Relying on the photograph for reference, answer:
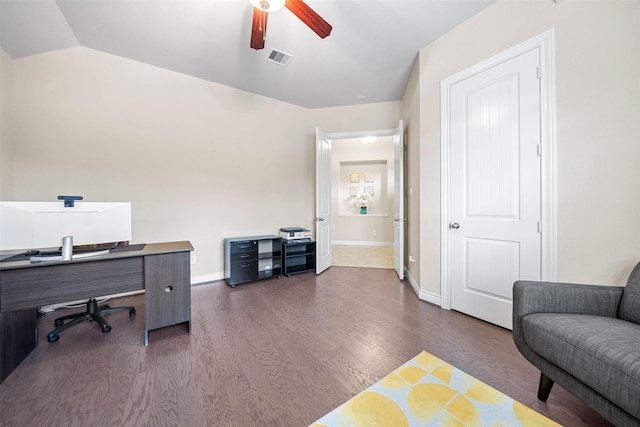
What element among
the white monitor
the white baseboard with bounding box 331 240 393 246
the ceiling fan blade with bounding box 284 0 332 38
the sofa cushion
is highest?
the ceiling fan blade with bounding box 284 0 332 38

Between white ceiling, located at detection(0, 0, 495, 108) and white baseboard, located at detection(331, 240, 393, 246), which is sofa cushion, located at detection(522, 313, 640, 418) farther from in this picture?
white baseboard, located at detection(331, 240, 393, 246)

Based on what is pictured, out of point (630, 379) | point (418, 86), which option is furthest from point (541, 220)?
point (418, 86)

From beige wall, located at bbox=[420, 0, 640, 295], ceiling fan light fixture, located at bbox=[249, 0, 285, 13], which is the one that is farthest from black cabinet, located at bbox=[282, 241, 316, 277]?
beige wall, located at bbox=[420, 0, 640, 295]

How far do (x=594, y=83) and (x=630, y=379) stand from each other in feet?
5.84

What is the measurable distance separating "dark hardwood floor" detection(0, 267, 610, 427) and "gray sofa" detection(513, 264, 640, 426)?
312 millimetres

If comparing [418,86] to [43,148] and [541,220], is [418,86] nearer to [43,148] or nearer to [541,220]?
[541,220]

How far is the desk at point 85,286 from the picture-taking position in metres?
1.38

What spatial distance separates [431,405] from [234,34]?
3339 millimetres

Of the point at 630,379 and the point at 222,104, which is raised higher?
the point at 222,104

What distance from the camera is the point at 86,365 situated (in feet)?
4.90

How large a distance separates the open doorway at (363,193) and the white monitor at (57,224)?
4.67 m

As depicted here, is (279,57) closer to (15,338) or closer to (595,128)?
(595,128)

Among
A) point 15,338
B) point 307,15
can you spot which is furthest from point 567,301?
point 15,338

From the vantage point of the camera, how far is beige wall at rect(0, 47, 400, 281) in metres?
2.27
